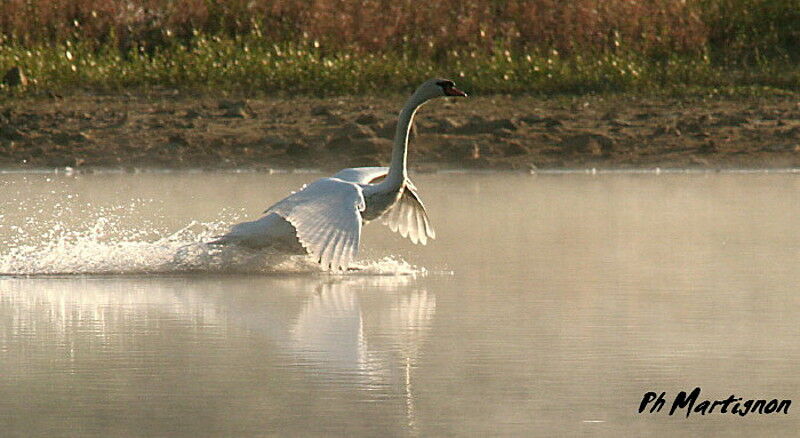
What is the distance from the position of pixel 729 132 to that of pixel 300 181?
435cm

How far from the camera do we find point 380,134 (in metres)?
16.2

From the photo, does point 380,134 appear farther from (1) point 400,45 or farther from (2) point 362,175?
(2) point 362,175

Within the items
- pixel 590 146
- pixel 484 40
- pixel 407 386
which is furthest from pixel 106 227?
pixel 484 40

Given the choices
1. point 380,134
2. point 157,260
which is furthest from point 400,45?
point 157,260

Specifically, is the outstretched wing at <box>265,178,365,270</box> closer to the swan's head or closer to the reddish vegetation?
the swan's head

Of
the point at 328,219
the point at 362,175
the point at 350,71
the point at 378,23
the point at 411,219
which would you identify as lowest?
the point at 411,219

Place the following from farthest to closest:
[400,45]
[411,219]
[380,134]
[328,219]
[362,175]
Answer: [400,45] → [380,134] → [411,219] → [362,175] → [328,219]

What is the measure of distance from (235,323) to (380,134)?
28.8 feet

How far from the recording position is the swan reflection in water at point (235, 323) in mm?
6551

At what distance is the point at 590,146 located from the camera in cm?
1598

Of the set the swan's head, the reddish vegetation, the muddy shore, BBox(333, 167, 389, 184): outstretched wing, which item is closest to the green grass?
the reddish vegetation

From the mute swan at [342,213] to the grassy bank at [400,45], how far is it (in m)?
7.91

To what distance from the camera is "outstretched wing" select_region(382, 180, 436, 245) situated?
33.0ft

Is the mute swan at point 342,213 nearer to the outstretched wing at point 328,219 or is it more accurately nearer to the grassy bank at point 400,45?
the outstretched wing at point 328,219
